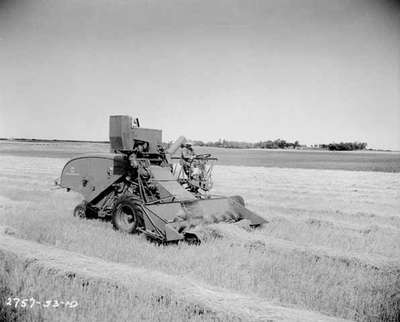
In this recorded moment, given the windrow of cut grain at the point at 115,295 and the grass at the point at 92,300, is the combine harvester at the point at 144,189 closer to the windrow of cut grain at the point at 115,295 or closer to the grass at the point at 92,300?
the windrow of cut grain at the point at 115,295

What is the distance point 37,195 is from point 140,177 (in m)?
7.31

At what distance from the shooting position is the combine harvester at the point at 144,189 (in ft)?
25.8

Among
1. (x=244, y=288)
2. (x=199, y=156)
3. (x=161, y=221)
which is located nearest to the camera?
(x=244, y=288)

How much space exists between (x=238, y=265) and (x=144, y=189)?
3178 mm

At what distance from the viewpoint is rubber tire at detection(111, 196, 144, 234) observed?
792cm

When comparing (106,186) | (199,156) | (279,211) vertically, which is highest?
(199,156)

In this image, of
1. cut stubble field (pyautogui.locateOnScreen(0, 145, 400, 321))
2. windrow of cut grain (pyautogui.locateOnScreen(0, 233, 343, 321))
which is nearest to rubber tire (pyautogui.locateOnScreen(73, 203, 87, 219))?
cut stubble field (pyautogui.locateOnScreen(0, 145, 400, 321))

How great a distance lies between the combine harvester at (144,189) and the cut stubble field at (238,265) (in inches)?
13.4

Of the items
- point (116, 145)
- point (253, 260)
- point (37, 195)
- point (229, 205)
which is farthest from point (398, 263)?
point (37, 195)

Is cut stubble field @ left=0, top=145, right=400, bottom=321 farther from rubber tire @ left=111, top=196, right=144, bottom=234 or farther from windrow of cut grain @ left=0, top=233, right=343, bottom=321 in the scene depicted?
rubber tire @ left=111, top=196, right=144, bottom=234

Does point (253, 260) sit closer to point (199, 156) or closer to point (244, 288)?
point (244, 288)

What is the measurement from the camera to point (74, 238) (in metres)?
7.67

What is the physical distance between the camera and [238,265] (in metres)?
6.24

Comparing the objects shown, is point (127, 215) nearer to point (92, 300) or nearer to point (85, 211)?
point (85, 211)
